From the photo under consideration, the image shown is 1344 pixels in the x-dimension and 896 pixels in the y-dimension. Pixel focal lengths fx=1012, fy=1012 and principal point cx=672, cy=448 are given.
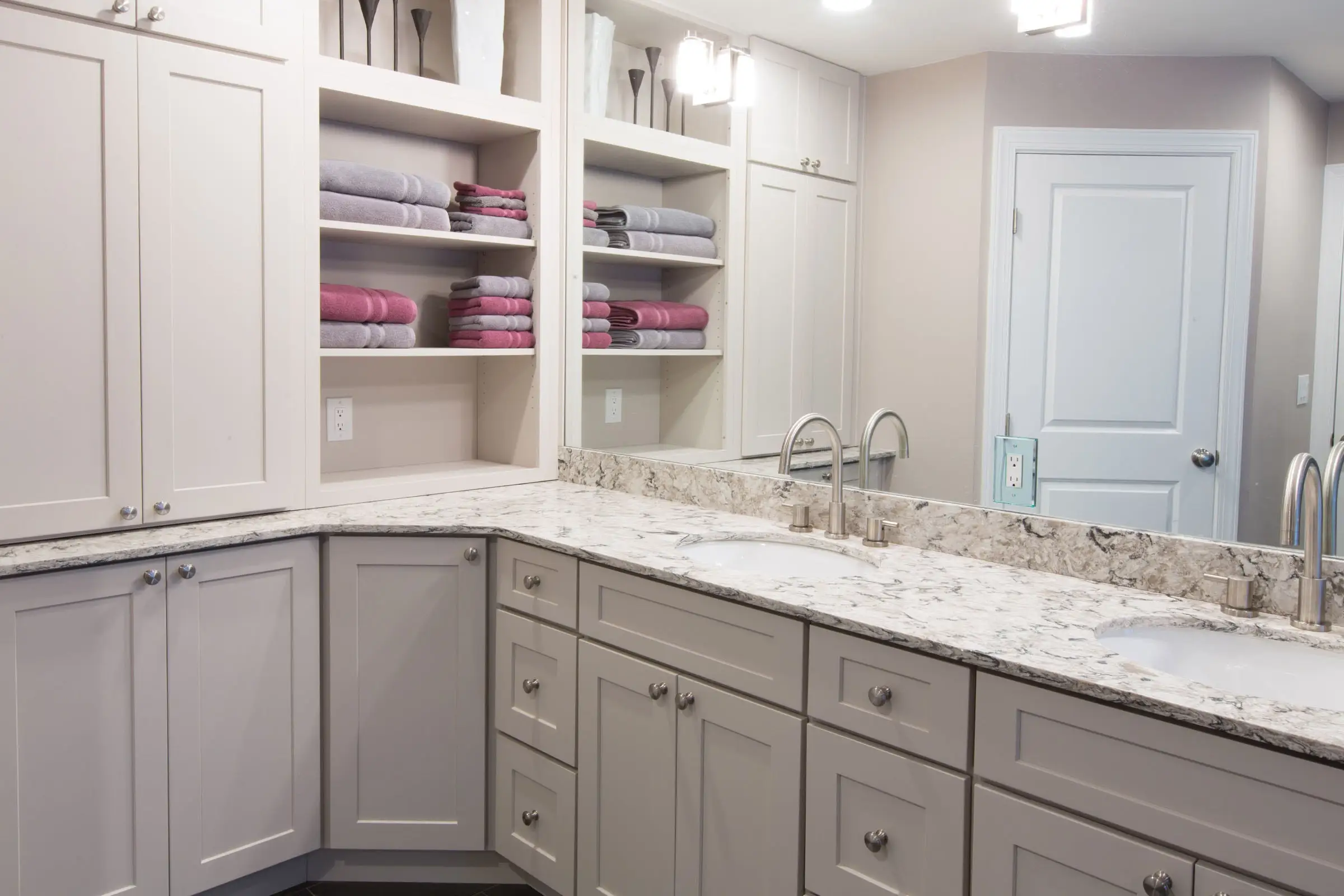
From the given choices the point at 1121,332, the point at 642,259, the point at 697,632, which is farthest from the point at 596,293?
the point at 1121,332

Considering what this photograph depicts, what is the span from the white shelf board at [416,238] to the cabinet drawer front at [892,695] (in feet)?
4.88

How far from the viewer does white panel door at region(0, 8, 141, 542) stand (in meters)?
1.90

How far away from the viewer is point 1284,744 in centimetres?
113

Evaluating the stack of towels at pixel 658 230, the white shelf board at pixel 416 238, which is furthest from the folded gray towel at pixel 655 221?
the white shelf board at pixel 416 238

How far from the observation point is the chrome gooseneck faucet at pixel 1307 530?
4.90 ft

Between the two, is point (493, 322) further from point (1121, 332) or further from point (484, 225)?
point (1121, 332)

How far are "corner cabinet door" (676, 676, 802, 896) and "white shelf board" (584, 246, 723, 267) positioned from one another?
1131mm

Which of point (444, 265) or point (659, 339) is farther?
point (444, 265)

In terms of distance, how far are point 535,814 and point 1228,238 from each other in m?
1.77

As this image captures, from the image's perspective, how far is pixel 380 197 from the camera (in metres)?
2.49

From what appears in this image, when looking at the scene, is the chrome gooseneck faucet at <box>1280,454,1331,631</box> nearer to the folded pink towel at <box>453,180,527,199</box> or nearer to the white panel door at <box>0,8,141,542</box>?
the folded pink towel at <box>453,180,527,199</box>

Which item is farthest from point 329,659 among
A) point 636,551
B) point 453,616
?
point 636,551

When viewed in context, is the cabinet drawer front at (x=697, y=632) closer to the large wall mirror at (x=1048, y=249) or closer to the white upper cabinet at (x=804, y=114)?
the large wall mirror at (x=1048, y=249)

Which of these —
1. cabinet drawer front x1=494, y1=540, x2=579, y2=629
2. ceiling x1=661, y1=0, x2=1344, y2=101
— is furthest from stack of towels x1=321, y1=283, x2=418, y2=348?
ceiling x1=661, y1=0, x2=1344, y2=101
